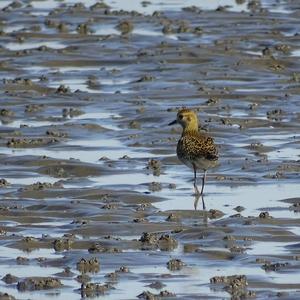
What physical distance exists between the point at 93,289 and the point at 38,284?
1.72 ft

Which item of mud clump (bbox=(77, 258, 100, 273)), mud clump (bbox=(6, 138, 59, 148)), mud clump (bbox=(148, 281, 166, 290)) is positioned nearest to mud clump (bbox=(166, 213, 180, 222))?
mud clump (bbox=(77, 258, 100, 273))

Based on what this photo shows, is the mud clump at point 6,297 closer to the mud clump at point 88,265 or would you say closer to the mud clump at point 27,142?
the mud clump at point 88,265

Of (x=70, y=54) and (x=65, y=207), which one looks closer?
(x=65, y=207)

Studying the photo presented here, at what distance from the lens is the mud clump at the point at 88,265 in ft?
41.2

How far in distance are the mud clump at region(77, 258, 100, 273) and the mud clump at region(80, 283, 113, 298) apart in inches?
24.6

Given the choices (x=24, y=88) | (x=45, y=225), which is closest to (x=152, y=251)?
(x=45, y=225)

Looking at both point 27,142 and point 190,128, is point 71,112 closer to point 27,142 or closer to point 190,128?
point 27,142

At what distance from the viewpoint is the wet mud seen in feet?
41.3

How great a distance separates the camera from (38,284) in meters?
12.1

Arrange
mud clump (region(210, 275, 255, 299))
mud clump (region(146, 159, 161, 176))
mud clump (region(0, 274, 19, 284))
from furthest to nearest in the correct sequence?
mud clump (region(146, 159, 161, 176)) < mud clump (region(0, 274, 19, 284)) < mud clump (region(210, 275, 255, 299))

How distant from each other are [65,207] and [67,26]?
1369 cm

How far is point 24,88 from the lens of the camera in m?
22.7

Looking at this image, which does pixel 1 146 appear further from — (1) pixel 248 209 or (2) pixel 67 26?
(2) pixel 67 26

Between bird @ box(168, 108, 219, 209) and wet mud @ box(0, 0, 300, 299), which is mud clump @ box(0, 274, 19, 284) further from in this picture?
bird @ box(168, 108, 219, 209)
